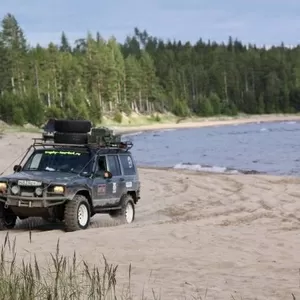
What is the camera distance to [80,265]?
973 centimetres

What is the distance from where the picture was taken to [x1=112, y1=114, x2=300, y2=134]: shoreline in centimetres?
9577

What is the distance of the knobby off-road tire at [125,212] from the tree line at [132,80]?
53.2 metres

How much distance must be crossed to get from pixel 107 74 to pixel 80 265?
330 ft

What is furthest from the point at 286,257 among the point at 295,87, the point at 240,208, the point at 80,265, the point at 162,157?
the point at 295,87

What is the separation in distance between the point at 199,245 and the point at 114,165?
4.17 m

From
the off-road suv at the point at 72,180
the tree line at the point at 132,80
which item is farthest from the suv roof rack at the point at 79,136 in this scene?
the tree line at the point at 132,80

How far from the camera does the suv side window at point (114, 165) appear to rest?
49.8 ft

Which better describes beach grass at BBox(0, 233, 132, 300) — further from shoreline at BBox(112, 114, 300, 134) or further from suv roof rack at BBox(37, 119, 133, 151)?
shoreline at BBox(112, 114, 300, 134)

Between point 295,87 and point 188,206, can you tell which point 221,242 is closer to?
point 188,206

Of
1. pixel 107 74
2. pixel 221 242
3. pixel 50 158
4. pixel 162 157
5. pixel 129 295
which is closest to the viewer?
pixel 129 295

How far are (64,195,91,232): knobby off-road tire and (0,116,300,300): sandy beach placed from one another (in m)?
0.25

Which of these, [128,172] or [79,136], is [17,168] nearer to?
[79,136]

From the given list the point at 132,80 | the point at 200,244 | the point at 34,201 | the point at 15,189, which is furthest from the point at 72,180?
the point at 132,80

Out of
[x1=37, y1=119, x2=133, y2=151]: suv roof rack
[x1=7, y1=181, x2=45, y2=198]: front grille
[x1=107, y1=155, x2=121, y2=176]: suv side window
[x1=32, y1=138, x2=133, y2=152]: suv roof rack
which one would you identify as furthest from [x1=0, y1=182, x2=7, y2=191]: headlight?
[x1=107, y1=155, x2=121, y2=176]: suv side window
